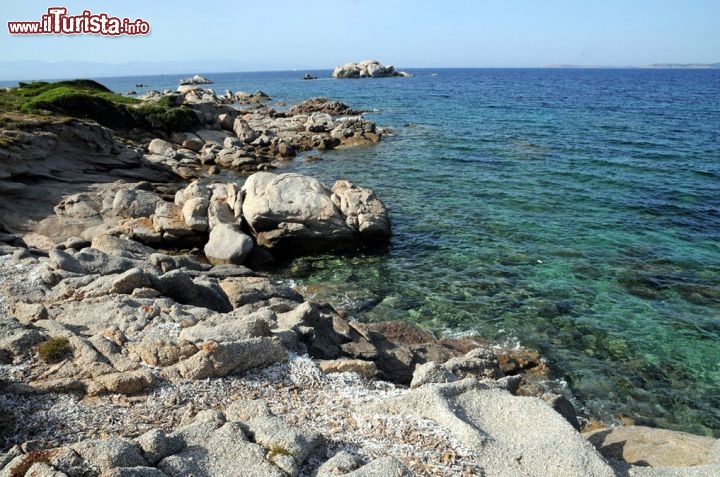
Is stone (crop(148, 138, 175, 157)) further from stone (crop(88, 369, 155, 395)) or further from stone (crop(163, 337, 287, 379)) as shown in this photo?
stone (crop(88, 369, 155, 395))

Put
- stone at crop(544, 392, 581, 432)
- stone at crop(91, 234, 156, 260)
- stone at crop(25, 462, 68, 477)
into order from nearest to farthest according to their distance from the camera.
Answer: stone at crop(25, 462, 68, 477)
stone at crop(544, 392, 581, 432)
stone at crop(91, 234, 156, 260)

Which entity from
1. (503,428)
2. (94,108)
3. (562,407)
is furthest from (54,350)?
(94,108)

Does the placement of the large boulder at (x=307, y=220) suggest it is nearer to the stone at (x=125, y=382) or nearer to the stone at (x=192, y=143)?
the stone at (x=125, y=382)

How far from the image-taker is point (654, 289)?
21.8 metres

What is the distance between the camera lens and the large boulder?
1054 inches

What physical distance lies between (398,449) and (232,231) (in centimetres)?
1814

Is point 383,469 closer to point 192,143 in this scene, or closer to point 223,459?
point 223,459

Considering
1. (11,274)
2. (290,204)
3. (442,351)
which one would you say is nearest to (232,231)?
(290,204)

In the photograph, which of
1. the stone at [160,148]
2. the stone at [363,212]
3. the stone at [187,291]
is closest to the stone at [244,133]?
the stone at [160,148]

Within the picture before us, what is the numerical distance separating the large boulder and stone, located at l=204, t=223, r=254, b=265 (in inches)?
Answer: 64.2

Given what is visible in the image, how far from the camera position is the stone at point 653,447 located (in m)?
10.4

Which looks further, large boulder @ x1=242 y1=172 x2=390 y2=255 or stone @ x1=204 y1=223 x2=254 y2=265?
large boulder @ x1=242 y1=172 x2=390 y2=255

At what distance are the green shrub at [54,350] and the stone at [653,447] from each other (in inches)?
482

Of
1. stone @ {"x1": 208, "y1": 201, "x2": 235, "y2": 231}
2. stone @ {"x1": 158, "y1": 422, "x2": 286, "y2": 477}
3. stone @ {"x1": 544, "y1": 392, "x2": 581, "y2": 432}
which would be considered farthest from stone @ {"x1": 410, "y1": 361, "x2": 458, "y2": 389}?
stone @ {"x1": 208, "y1": 201, "x2": 235, "y2": 231}
